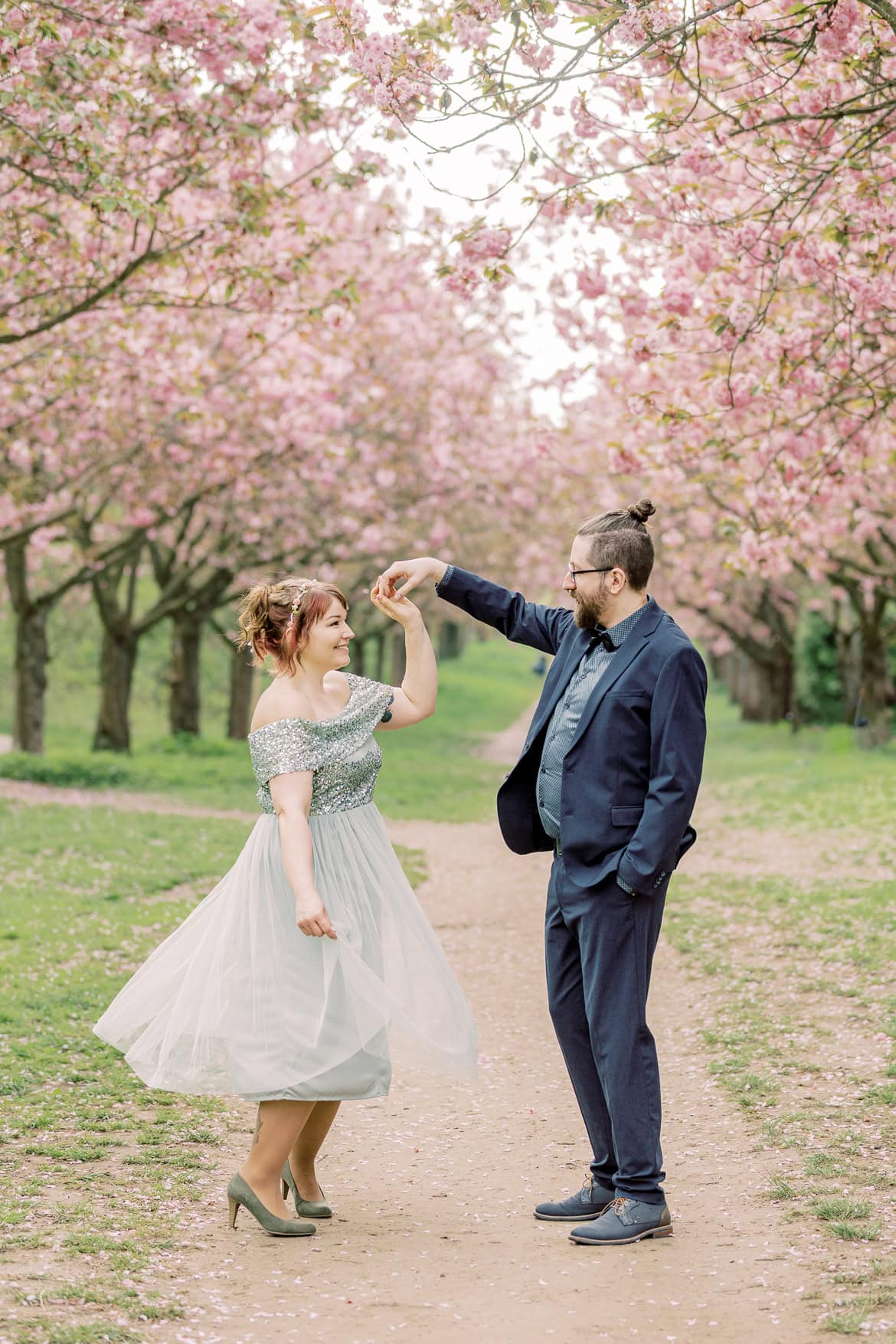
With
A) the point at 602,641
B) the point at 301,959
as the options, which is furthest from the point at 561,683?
the point at 301,959

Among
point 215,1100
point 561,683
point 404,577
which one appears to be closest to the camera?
point 561,683

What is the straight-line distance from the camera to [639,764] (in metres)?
4.14

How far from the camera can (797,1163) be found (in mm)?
4895

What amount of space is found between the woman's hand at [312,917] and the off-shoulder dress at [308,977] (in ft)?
0.33

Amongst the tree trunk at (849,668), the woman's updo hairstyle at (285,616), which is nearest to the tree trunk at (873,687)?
the tree trunk at (849,668)

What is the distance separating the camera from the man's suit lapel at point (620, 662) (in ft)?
13.7

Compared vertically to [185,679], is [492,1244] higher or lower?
lower

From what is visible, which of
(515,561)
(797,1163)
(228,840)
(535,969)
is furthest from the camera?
(515,561)

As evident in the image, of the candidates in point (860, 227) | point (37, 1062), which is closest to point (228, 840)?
point (37, 1062)

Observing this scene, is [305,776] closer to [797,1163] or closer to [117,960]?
[797,1163]

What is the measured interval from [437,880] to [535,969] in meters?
3.38

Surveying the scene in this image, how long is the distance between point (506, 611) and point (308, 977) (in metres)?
1.40

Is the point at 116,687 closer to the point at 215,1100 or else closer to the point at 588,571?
the point at 215,1100

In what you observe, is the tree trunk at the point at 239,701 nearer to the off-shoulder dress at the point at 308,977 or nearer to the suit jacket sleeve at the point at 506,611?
the suit jacket sleeve at the point at 506,611
